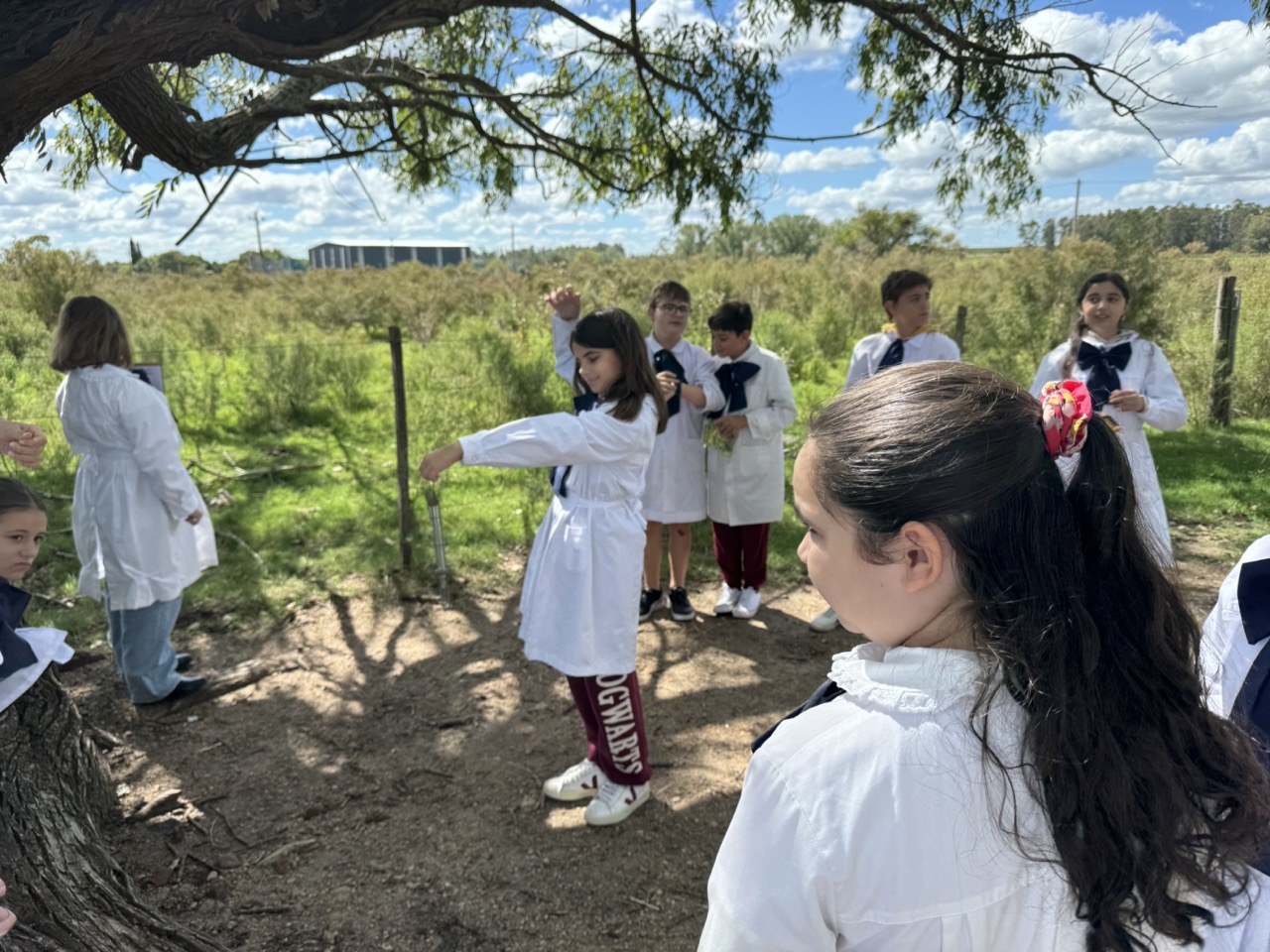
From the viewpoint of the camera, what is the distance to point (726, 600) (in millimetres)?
4812

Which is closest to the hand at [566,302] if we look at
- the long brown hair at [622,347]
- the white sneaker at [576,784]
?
the long brown hair at [622,347]

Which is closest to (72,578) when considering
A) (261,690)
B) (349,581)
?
(349,581)

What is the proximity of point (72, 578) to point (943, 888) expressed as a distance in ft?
20.2

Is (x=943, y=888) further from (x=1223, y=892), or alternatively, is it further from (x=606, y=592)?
(x=606, y=592)

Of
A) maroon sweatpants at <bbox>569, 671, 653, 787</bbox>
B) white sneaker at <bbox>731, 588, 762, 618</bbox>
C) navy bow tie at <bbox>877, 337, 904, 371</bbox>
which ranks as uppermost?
navy bow tie at <bbox>877, 337, 904, 371</bbox>

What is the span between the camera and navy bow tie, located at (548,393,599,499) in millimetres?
2879

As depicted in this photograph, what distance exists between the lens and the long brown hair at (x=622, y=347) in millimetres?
2654

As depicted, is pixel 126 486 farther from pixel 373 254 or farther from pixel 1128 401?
pixel 373 254

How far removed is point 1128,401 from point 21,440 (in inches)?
166

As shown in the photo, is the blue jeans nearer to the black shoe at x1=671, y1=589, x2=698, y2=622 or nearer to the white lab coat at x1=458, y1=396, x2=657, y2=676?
the white lab coat at x1=458, y1=396, x2=657, y2=676

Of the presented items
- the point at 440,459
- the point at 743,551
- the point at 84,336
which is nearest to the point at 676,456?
the point at 743,551

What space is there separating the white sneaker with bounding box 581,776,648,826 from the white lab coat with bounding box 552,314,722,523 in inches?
75.2

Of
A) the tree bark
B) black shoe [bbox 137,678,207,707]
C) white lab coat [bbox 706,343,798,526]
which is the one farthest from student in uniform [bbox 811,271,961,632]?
black shoe [bbox 137,678,207,707]

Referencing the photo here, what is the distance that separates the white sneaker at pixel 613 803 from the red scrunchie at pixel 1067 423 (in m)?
2.45
